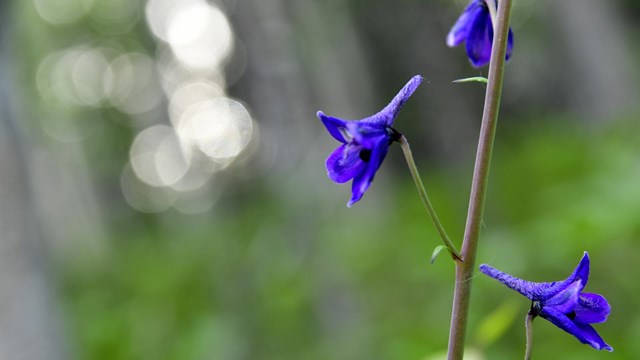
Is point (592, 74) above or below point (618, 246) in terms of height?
above

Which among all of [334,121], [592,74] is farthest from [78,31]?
[334,121]

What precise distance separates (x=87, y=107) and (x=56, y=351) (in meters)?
29.3

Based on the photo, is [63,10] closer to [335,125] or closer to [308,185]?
[308,185]

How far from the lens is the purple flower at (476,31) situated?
6.06 feet

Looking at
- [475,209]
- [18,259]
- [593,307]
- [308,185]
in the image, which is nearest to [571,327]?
[593,307]

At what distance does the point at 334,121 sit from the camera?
146 centimetres

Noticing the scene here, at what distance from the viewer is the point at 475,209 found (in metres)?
1.37

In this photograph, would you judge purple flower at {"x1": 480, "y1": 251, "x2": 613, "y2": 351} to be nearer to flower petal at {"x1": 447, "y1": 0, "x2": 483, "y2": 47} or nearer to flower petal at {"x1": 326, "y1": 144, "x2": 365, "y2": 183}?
flower petal at {"x1": 326, "y1": 144, "x2": 365, "y2": 183}

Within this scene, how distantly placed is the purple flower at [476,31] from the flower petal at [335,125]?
1.73 feet

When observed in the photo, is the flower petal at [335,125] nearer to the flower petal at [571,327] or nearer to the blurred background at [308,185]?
the flower petal at [571,327]

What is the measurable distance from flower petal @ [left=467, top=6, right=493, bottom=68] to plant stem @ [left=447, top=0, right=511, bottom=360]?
0.45m

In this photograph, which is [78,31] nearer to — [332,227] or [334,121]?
[332,227]

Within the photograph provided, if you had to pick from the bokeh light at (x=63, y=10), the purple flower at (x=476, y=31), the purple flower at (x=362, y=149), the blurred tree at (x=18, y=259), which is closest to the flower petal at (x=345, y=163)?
the purple flower at (x=362, y=149)

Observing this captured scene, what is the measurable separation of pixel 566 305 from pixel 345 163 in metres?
0.47
